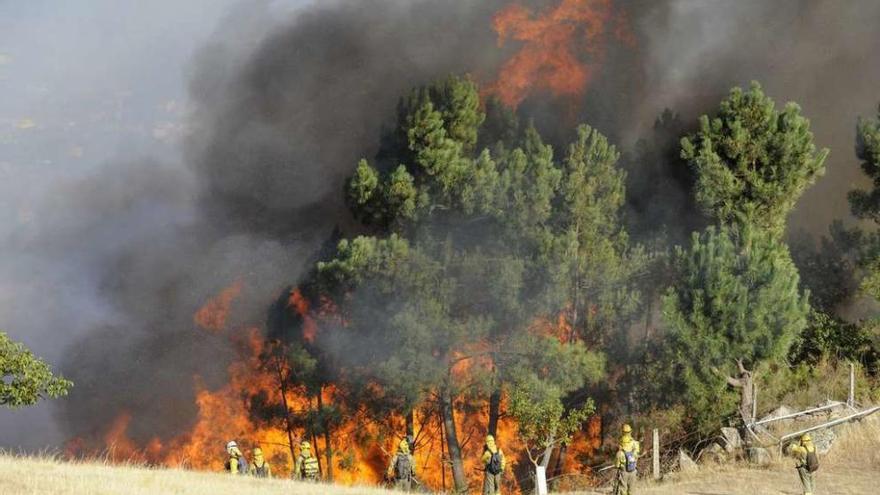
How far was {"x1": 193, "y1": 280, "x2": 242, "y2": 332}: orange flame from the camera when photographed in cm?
5091

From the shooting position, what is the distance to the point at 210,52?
71.2 metres

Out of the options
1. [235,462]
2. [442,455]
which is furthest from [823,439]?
[442,455]

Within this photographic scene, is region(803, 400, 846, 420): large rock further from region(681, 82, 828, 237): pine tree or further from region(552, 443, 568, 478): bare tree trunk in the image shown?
region(552, 443, 568, 478): bare tree trunk

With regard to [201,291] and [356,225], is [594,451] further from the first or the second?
[201,291]

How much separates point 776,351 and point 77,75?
215 feet

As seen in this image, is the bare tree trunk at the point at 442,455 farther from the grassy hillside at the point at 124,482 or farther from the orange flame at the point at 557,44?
the orange flame at the point at 557,44

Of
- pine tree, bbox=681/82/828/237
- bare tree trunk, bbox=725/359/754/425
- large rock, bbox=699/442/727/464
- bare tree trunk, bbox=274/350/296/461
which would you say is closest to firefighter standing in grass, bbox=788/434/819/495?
large rock, bbox=699/442/727/464

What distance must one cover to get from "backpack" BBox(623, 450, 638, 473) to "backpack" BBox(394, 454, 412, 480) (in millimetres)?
6402

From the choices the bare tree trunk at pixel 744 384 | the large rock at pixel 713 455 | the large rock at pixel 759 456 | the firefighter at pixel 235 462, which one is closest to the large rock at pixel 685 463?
the large rock at pixel 713 455

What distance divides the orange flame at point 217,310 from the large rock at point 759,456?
1146 inches

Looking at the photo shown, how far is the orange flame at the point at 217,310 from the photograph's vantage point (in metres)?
50.9

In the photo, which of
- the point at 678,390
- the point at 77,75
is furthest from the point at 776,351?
the point at 77,75

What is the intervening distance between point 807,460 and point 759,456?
701cm

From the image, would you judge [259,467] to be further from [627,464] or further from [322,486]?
[627,464]
